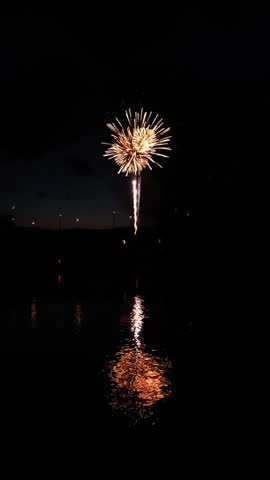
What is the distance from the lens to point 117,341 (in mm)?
9594

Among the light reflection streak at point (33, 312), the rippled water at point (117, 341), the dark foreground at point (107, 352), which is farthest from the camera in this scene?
the light reflection streak at point (33, 312)

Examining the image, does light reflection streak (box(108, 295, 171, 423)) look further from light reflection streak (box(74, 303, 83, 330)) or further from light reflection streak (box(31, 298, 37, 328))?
light reflection streak (box(31, 298, 37, 328))

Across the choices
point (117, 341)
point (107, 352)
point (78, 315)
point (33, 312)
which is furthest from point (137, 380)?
point (33, 312)

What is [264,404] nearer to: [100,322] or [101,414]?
[101,414]

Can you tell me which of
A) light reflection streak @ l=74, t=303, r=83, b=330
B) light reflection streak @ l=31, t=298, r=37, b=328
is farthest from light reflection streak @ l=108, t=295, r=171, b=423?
light reflection streak @ l=31, t=298, r=37, b=328

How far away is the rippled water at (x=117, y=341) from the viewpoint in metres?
6.04

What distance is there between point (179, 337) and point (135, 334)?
3.64ft

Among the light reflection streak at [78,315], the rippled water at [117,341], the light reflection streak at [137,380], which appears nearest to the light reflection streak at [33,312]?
the rippled water at [117,341]

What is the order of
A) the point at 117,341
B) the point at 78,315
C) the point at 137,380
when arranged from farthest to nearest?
the point at 78,315 → the point at 117,341 → the point at 137,380

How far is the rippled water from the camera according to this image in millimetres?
6039

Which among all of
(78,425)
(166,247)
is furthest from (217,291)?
(166,247)

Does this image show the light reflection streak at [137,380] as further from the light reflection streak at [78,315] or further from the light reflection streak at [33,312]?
the light reflection streak at [33,312]

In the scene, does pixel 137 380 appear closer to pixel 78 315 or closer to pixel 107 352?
pixel 107 352

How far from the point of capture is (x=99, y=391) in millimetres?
6461
